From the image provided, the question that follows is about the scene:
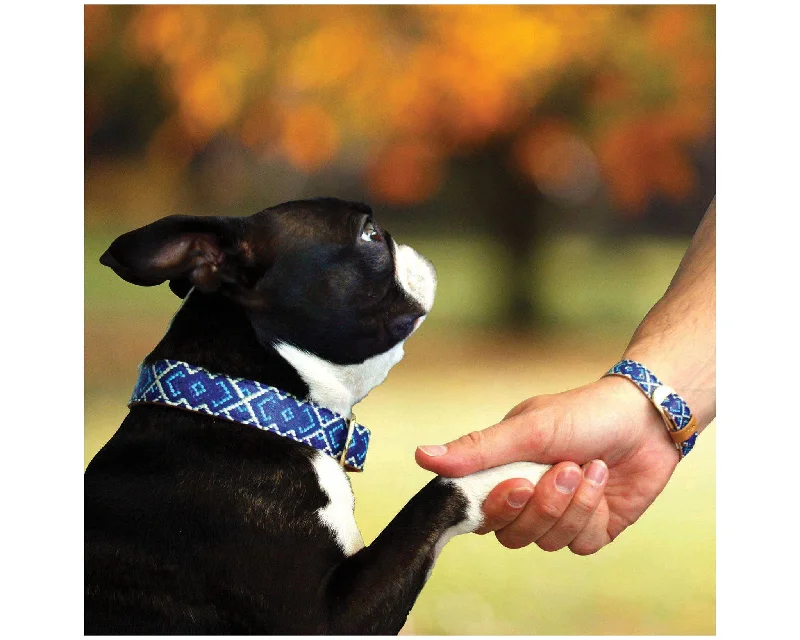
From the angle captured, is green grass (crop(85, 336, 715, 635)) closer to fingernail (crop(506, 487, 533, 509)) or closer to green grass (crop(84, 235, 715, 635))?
green grass (crop(84, 235, 715, 635))

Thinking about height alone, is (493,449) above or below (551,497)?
above

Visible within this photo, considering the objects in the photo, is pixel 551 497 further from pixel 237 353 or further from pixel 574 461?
pixel 237 353

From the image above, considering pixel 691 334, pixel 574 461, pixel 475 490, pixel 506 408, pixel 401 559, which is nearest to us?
pixel 401 559

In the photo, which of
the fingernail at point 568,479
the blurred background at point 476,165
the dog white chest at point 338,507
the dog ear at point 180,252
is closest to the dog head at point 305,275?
the dog ear at point 180,252

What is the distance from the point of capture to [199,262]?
160 cm

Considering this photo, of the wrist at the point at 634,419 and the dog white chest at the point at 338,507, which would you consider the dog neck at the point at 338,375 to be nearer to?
the dog white chest at the point at 338,507

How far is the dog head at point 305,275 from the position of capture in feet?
5.24

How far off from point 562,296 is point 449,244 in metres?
0.31

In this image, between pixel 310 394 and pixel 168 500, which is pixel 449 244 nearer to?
pixel 310 394

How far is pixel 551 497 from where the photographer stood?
1743mm

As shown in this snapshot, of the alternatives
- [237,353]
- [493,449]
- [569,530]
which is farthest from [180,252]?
[569,530]

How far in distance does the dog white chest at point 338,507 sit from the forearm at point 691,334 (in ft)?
2.52

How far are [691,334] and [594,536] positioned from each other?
515 mm
